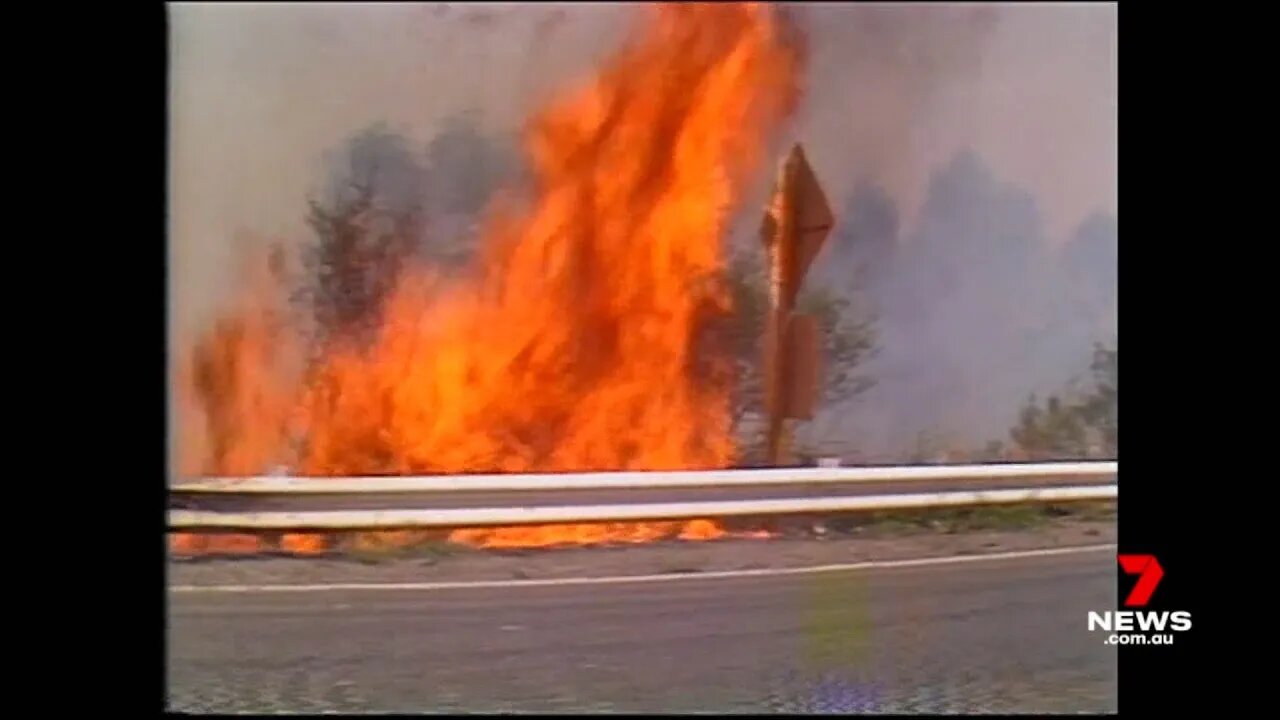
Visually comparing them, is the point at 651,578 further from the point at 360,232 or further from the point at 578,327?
the point at 360,232

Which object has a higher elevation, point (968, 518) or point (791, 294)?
point (791, 294)

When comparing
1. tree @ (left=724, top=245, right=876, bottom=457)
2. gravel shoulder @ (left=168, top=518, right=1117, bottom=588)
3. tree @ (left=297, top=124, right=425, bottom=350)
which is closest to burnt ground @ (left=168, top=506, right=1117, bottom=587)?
gravel shoulder @ (left=168, top=518, right=1117, bottom=588)

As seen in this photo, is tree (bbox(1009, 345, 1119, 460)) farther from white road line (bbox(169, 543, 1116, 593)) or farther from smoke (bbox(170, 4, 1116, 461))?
white road line (bbox(169, 543, 1116, 593))

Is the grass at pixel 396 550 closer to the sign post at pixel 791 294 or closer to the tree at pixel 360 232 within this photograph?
the tree at pixel 360 232

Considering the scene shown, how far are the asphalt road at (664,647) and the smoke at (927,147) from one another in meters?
0.44

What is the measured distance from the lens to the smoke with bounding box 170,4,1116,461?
2676 millimetres

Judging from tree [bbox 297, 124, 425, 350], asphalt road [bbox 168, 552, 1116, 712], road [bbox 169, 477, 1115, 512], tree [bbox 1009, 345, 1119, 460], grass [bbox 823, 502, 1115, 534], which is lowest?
asphalt road [bbox 168, 552, 1116, 712]

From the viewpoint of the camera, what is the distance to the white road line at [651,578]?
8.50 feet
